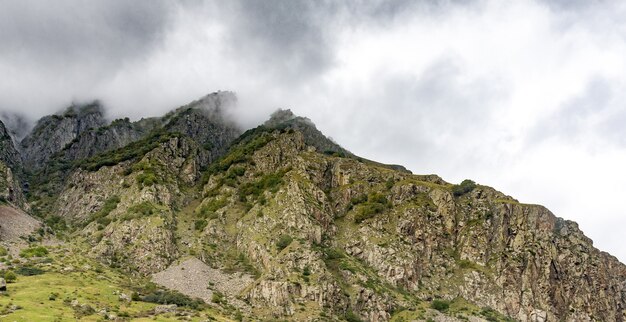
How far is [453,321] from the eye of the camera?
14012 cm

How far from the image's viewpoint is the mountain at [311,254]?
130m

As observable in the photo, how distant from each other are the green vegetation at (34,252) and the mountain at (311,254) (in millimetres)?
568

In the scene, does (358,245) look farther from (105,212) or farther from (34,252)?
(34,252)

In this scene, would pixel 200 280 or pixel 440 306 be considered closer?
pixel 200 280

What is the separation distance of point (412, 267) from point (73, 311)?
107 m

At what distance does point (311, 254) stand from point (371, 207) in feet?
145

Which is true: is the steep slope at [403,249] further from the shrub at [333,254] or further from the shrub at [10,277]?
the shrub at [10,277]

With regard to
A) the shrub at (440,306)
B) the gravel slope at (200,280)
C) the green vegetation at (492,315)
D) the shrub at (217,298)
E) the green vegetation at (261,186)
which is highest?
the green vegetation at (261,186)

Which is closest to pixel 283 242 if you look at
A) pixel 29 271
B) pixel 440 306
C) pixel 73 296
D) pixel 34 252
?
pixel 440 306

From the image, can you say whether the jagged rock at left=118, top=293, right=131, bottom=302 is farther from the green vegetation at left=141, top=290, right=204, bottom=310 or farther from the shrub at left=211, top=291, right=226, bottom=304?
the shrub at left=211, top=291, right=226, bottom=304

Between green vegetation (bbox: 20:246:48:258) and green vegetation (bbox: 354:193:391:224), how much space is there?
4101 inches

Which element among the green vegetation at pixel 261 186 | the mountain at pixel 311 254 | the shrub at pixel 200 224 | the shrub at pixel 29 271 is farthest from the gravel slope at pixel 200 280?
the green vegetation at pixel 261 186

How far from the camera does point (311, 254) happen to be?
149m

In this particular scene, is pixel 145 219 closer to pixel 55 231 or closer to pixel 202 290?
pixel 55 231
